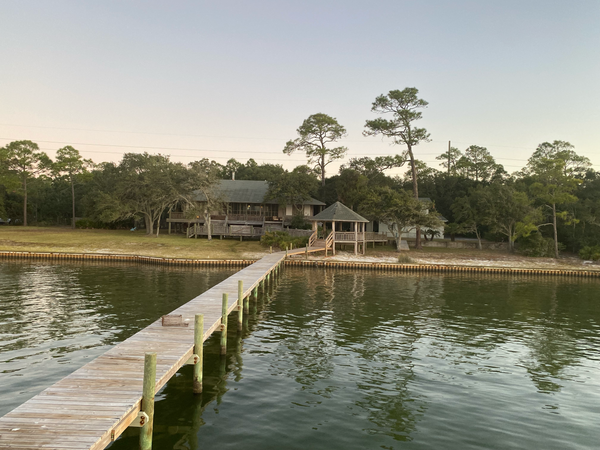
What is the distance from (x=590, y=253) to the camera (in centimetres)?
4288

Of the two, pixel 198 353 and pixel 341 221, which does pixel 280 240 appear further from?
pixel 198 353

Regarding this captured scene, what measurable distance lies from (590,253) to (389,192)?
21565mm

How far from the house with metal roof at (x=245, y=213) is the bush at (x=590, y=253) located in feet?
96.6

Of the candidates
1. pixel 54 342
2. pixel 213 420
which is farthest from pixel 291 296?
pixel 213 420

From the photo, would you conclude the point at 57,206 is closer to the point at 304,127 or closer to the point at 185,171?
the point at 185,171

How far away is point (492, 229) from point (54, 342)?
153 ft

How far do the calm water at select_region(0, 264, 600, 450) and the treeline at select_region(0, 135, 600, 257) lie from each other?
69.3 feet

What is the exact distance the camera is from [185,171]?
46.6 metres

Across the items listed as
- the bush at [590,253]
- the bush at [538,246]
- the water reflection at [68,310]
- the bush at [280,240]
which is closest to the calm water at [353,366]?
the water reflection at [68,310]

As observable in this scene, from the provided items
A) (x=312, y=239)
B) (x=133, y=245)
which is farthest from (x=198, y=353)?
Result: (x=133, y=245)

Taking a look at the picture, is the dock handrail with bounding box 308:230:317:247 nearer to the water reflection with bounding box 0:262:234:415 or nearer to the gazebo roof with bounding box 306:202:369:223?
the gazebo roof with bounding box 306:202:369:223

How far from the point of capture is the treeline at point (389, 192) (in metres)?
44.6

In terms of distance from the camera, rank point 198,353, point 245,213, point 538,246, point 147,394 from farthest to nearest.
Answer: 1. point 245,213
2. point 538,246
3. point 198,353
4. point 147,394

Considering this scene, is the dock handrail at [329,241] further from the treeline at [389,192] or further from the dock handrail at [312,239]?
the treeline at [389,192]
